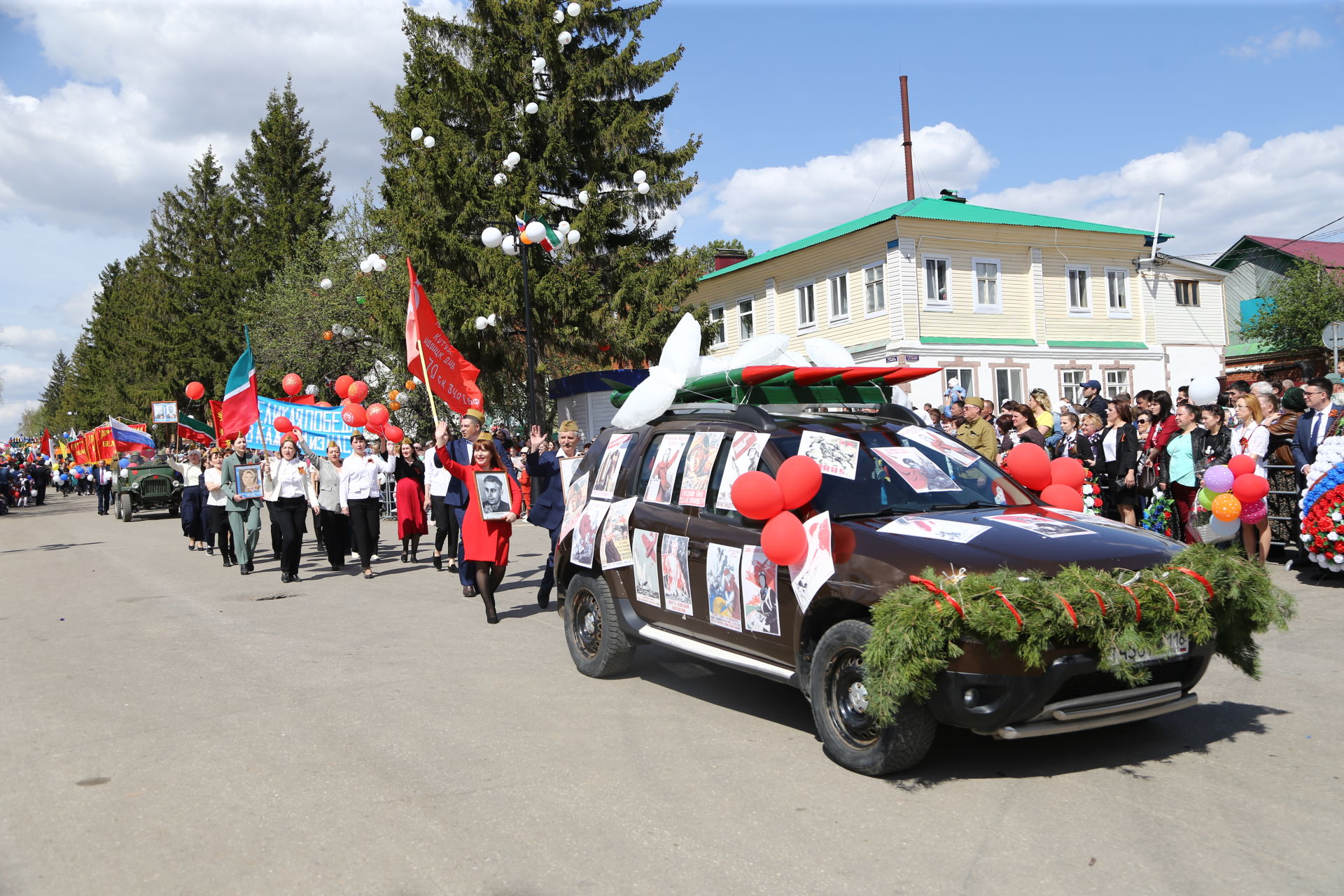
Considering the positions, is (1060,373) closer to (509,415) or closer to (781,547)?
(509,415)

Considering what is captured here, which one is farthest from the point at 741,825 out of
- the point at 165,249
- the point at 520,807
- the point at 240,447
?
the point at 165,249

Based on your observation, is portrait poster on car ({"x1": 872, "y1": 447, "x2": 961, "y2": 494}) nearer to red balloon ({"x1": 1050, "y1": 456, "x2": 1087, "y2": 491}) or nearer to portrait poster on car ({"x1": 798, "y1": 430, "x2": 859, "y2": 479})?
portrait poster on car ({"x1": 798, "y1": 430, "x2": 859, "y2": 479})

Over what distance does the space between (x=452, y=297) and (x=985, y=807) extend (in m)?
23.1

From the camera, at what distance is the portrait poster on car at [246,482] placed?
14156mm

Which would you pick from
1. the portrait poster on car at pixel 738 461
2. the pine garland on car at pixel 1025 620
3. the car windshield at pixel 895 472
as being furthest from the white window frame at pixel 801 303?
the pine garland on car at pixel 1025 620

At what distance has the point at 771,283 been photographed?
3378 centimetres

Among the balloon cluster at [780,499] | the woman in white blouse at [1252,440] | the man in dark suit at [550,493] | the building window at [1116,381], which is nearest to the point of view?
the balloon cluster at [780,499]

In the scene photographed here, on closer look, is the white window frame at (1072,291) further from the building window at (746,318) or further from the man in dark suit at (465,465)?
the man in dark suit at (465,465)

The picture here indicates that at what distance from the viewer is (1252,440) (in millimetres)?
10461

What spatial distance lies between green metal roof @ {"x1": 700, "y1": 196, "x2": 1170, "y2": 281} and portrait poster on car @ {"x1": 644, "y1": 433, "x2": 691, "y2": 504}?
22.7 metres

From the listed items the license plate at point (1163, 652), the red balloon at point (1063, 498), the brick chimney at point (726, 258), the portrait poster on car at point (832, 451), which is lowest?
the license plate at point (1163, 652)

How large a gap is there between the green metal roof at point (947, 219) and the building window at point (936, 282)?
1.21 m

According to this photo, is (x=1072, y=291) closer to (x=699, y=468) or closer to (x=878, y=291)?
(x=878, y=291)

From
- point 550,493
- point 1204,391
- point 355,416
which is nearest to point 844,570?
point 550,493
